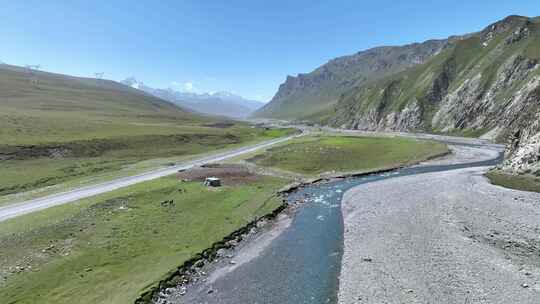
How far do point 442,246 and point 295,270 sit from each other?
1502 centimetres

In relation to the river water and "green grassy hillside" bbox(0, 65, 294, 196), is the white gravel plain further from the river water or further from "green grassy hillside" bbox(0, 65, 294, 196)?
"green grassy hillside" bbox(0, 65, 294, 196)

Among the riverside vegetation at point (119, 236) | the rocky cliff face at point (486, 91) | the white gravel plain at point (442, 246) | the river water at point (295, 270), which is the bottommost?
the river water at point (295, 270)

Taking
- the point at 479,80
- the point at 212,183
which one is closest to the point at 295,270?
the point at 212,183

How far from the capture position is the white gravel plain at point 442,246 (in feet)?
76.8

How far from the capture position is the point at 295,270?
95.5ft

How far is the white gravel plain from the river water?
54.8 inches

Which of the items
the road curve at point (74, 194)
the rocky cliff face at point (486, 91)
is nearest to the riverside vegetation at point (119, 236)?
the road curve at point (74, 194)

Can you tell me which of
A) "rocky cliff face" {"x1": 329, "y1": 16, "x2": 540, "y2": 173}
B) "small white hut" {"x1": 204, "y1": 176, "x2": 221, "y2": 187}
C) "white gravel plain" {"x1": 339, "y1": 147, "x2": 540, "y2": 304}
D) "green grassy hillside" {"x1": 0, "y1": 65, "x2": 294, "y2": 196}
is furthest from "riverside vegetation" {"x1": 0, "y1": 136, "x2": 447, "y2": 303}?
"rocky cliff face" {"x1": 329, "y1": 16, "x2": 540, "y2": 173}

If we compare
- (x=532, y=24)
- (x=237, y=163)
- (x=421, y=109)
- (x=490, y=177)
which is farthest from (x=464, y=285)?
(x=532, y=24)

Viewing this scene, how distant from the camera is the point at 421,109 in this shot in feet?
598

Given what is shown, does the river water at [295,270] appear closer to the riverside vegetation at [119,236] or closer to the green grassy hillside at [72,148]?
the riverside vegetation at [119,236]

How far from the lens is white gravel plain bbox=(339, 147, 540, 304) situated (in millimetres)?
23406

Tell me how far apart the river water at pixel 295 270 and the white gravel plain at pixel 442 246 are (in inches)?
54.8

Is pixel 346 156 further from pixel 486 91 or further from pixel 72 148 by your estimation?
pixel 486 91
